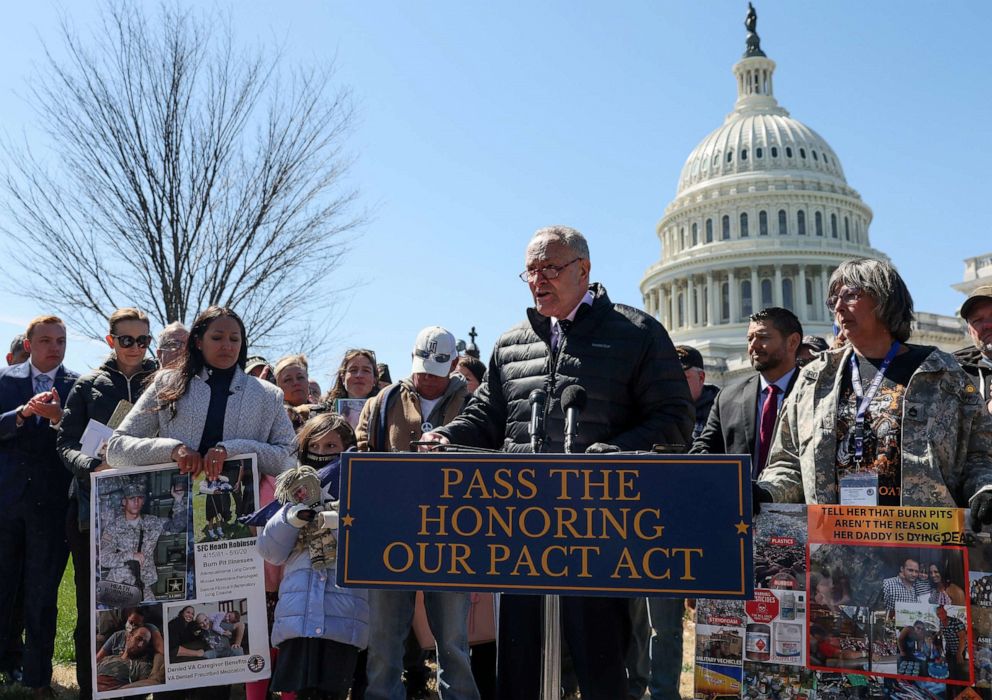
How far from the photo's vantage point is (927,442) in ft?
11.9

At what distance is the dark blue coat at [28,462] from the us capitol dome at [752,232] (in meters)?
75.3

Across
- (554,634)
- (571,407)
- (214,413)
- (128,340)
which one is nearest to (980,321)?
(571,407)

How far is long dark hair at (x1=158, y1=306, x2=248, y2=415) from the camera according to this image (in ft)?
16.6

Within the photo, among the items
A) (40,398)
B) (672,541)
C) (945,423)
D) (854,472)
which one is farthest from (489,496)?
(40,398)

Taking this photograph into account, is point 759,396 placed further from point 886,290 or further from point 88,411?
point 88,411

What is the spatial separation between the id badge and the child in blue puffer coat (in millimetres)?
2252

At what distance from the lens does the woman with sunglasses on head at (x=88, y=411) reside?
5.62 m

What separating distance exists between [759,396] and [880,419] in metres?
1.96

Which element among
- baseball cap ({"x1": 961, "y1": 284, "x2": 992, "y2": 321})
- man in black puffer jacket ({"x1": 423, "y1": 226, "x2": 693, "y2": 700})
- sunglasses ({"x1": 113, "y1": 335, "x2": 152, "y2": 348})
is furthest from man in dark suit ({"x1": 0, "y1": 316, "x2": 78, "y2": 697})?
baseball cap ({"x1": 961, "y1": 284, "x2": 992, "y2": 321})

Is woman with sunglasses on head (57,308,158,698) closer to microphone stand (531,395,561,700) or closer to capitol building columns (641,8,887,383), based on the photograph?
microphone stand (531,395,561,700)

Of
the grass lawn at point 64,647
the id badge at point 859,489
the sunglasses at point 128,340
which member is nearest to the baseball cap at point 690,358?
the id badge at point 859,489

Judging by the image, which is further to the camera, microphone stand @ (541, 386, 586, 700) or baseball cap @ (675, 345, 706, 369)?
baseball cap @ (675, 345, 706, 369)

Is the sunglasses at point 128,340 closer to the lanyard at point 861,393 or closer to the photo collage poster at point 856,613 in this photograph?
the photo collage poster at point 856,613

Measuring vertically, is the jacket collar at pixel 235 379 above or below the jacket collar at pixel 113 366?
below
